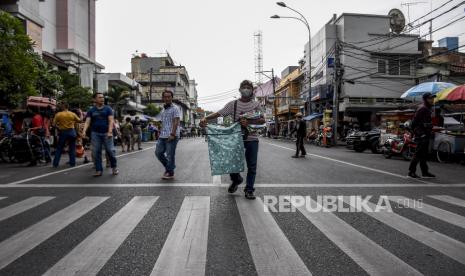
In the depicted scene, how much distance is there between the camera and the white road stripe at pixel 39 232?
3.15 metres

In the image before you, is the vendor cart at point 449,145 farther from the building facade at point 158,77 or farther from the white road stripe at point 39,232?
the building facade at point 158,77

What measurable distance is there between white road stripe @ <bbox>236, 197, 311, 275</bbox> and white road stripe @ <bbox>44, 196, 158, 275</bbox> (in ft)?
3.89

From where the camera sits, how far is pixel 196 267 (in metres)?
2.81

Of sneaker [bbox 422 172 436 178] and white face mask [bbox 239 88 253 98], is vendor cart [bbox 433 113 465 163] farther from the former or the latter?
white face mask [bbox 239 88 253 98]

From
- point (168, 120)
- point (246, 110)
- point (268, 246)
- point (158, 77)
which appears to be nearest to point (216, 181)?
point (168, 120)

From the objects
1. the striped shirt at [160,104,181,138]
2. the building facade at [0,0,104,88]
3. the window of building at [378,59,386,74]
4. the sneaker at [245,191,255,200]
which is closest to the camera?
the sneaker at [245,191,255,200]

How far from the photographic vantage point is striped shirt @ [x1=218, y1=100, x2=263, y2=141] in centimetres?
575

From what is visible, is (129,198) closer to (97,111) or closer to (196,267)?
(196,267)

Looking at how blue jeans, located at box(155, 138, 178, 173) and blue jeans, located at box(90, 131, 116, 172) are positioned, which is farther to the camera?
blue jeans, located at box(90, 131, 116, 172)

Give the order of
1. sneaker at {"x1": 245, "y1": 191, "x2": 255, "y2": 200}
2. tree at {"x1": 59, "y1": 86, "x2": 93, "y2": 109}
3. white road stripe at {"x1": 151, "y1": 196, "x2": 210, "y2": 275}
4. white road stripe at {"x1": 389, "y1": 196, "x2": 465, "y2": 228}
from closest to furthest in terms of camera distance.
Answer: white road stripe at {"x1": 151, "y1": 196, "x2": 210, "y2": 275} → white road stripe at {"x1": 389, "y1": 196, "x2": 465, "y2": 228} → sneaker at {"x1": 245, "y1": 191, "x2": 255, "y2": 200} → tree at {"x1": 59, "y1": 86, "x2": 93, "y2": 109}

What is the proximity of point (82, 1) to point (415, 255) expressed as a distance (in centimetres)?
4384

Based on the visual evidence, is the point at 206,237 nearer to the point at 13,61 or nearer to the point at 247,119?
the point at 247,119

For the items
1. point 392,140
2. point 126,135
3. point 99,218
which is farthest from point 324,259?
point 126,135

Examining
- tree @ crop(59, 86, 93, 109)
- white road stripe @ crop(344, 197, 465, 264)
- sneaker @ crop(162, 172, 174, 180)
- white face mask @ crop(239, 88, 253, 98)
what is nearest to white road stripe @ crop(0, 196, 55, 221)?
sneaker @ crop(162, 172, 174, 180)
